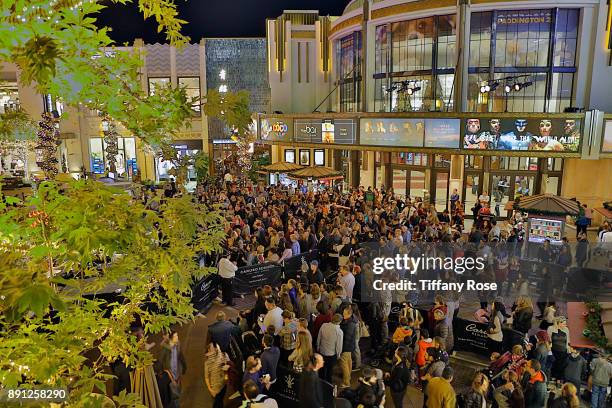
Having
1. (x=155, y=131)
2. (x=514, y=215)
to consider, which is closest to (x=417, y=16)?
(x=514, y=215)

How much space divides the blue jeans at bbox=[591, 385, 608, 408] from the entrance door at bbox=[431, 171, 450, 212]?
17156mm

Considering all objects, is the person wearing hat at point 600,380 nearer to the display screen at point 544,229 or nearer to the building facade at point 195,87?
the display screen at point 544,229

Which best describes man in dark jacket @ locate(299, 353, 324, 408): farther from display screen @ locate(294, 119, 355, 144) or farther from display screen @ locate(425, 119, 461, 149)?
display screen @ locate(294, 119, 355, 144)

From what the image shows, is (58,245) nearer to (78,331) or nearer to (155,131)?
(78,331)

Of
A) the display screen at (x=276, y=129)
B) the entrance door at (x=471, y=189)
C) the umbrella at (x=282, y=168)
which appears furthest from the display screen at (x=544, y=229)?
the display screen at (x=276, y=129)

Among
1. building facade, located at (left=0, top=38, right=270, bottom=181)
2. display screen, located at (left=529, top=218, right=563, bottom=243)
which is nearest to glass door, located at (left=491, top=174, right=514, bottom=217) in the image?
display screen, located at (left=529, top=218, right=563, bottom=243)

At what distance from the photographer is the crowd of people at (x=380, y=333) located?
24.1 ft

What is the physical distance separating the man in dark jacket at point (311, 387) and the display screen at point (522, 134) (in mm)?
16827

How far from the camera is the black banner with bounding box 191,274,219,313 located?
41.5 ft

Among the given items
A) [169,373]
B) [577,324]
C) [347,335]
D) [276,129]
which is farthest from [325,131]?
[169,373]

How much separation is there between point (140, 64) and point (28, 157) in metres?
39.7

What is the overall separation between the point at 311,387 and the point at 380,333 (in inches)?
148

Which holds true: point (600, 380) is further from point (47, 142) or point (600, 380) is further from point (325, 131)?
point (47, 142)

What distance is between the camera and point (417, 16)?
80.2 ft
